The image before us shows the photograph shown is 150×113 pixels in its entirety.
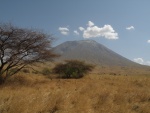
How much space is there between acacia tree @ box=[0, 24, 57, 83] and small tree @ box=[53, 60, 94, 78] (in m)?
12.2

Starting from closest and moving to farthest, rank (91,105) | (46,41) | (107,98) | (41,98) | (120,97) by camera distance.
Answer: (41,98)
(91,105)
(107,98)
(120,97)
(46,41)

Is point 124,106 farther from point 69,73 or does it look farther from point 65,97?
point 69,73

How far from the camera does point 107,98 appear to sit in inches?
410

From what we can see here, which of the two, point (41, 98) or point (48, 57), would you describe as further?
point (48, 57)

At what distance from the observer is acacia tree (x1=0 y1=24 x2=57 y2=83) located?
18656mm

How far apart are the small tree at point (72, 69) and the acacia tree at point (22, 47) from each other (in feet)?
40.2

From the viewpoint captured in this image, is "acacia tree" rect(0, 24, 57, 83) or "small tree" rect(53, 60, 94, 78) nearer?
"acacia tree" rect(0, 24, 57, 83)

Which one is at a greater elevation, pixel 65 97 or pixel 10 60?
pixel 10 60

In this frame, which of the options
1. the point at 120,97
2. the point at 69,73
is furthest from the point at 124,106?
the point at 69,73

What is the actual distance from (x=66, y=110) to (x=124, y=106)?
285 cm

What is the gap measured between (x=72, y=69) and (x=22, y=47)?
15.8 meters

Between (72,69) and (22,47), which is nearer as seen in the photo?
(22,47)

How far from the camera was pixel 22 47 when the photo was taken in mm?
19812

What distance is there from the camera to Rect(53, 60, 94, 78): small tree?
34.5 meters
